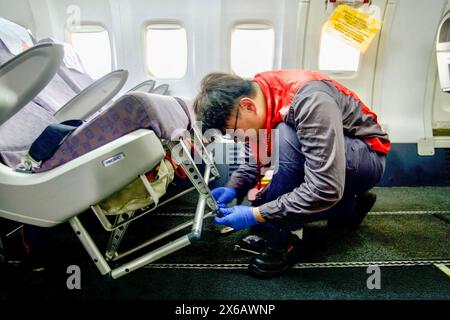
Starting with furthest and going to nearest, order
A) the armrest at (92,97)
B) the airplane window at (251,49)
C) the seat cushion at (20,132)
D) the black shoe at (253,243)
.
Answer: the airplane window at (251,49), the black shoe at (253,243), the armrest at (92,97), the seat cushion at (20,132)

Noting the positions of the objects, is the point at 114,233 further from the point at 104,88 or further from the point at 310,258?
the point at 310,258

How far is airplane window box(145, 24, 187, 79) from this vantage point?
8.98 ft

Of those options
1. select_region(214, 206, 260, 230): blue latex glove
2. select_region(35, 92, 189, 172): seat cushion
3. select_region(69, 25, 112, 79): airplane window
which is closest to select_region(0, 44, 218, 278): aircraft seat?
select_region(35, 92, 189, 172): seat cushion

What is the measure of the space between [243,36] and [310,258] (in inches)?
85.3

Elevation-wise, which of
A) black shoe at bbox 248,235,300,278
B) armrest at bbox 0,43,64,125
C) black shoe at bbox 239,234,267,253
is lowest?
black shoe at bbox 239,234,267,253

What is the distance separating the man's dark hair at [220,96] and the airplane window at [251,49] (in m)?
1.57

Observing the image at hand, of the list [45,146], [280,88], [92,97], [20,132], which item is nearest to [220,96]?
[280,88]

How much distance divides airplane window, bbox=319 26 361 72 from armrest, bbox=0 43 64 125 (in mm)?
2473

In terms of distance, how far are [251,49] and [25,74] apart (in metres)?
2.25

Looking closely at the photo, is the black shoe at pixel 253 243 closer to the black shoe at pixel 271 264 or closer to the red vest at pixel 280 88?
the black shoe at pixel 271 264

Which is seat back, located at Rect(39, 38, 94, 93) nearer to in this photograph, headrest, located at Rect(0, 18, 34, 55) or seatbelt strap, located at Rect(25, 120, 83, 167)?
headrest, located at Rect(0, 18, 34, 55)

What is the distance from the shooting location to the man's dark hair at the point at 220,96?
125cm

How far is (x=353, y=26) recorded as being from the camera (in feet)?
8.46

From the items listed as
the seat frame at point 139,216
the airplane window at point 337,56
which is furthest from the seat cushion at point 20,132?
the airplane window at point 337,56
